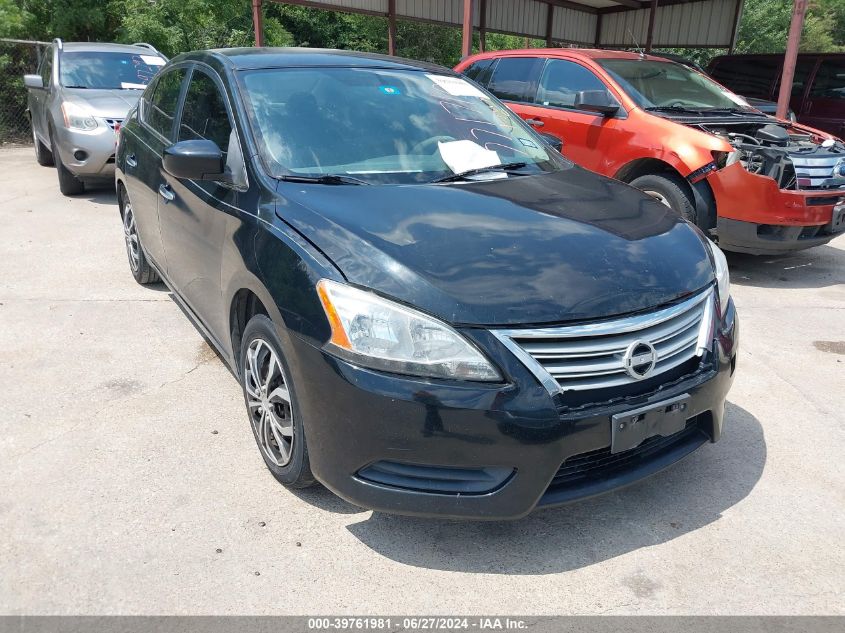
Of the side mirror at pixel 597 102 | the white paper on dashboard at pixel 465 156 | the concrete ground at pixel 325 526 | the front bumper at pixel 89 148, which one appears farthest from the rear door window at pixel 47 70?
the white paper on dashboard at pixel 465 156

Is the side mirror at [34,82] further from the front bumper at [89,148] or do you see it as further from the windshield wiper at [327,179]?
the windshield wiper at [327,179]

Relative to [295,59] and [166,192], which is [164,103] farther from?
[295,59]

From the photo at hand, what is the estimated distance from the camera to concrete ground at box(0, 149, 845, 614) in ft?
7.64

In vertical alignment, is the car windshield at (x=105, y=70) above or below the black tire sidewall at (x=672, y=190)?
above

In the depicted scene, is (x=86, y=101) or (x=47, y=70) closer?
(x=86, y=101)

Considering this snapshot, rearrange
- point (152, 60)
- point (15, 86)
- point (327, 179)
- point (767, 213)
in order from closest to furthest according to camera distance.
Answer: point (327, 179) → point (767, 213) → point (152, 60) → point (15, 86)

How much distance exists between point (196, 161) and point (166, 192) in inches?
39.8

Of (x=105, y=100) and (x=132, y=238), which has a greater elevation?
(x=105, y=100)

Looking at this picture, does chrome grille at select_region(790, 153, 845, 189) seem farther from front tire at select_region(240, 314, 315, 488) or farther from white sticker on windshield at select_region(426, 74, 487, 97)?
front tire at select_region(240, 314, 315, 488)

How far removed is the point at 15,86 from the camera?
1332 centimetres

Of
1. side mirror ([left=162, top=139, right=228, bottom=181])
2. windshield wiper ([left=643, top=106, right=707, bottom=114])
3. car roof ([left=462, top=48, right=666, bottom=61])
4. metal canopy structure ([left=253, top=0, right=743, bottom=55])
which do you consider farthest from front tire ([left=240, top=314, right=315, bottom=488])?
metal canopy structure ([left=253, top=0, right=743, bottom=55])

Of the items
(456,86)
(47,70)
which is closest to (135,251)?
(456,86)

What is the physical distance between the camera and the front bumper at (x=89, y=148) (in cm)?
784

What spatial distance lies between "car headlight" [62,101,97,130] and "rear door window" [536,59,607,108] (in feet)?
16.1
